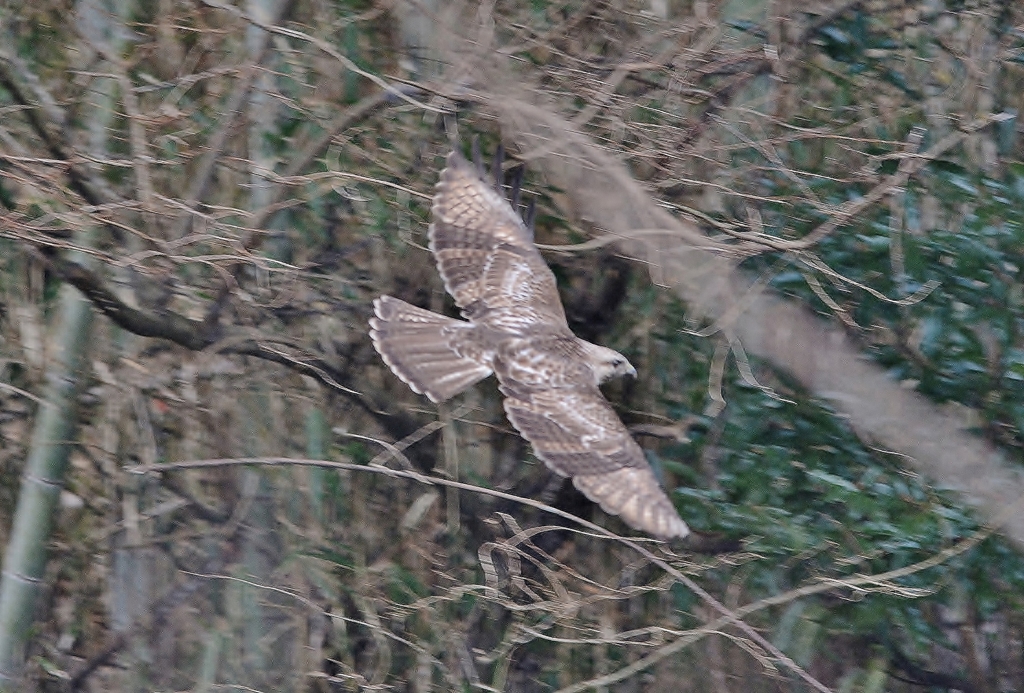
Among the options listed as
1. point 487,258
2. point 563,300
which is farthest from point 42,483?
point 563,300

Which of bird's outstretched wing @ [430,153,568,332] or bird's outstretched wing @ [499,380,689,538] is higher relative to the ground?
bird's outstretched wing @ [430,153,568,332]

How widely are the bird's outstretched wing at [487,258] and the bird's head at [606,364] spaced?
12 cm

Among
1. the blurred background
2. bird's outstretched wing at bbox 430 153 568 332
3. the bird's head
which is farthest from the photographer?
bird's outstretched wing at bbox 430 153 568 332

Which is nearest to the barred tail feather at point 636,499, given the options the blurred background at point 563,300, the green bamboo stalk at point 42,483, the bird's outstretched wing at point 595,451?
the bird's outstretched wing at point 595,451

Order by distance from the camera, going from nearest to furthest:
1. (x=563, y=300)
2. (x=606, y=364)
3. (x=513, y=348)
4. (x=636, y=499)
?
(x=636, y=499)
(x=606, y=364)
(x=513, y=348)
(x=563, y=300)

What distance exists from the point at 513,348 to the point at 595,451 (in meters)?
0.35

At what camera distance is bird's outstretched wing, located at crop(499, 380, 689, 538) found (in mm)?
2627

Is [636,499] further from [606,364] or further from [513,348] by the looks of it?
[513,348]

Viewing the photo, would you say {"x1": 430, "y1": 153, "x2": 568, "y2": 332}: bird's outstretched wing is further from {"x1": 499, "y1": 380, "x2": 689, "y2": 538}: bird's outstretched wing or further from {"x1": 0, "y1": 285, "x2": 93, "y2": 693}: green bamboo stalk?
{"x1": 0, "y1": 285, "x2": 93, "y2": 693}: green bamboo stalk

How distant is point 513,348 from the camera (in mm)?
2977

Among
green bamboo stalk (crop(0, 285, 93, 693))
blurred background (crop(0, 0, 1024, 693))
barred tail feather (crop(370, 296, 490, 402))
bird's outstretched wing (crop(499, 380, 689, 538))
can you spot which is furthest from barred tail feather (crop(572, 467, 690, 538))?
green bamboo stalk (crop(0, 285, 93, 693))

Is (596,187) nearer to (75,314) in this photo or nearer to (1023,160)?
(1023,160)

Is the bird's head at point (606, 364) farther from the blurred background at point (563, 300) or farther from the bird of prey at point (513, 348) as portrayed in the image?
the blurred background at point (563, 300)

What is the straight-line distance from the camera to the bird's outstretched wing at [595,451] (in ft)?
8.62
